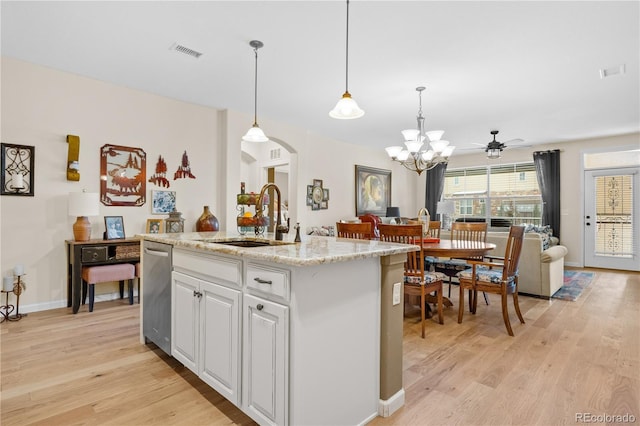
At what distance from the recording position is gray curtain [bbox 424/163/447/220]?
9.01 metres

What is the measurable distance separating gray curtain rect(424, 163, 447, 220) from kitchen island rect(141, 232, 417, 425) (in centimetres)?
752

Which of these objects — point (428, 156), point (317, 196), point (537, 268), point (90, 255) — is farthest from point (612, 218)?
point (90, 255)

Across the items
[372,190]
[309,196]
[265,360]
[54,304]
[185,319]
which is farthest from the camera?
[372,190]

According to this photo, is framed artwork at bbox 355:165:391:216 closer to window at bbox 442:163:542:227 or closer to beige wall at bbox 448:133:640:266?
window at bbox 442:163:542:227

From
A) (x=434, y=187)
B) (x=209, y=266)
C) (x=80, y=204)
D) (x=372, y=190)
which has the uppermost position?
(x=434, y=187)

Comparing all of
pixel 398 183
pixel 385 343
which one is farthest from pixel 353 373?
pixel 398 183

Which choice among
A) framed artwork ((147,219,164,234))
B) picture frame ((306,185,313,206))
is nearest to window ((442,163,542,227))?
picture frame ((306,185,313,206))

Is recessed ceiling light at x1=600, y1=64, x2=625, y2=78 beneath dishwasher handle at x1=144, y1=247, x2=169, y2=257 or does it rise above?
above

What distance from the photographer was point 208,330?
1981 millimetres

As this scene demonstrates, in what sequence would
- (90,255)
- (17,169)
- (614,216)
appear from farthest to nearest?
1. (614,216)
2. (90,255)
3. (17,169)

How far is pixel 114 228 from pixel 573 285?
255 inches

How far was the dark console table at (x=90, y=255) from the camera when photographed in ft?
11.8

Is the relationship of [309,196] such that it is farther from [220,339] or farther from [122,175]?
[220,339]

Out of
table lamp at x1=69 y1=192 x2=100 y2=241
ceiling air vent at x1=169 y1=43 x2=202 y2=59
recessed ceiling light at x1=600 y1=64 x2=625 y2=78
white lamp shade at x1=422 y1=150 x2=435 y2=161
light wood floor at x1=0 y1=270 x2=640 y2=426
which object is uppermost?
ceiling air vent at x1=169 y1=43 x2=202 y2=59
